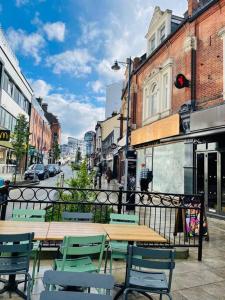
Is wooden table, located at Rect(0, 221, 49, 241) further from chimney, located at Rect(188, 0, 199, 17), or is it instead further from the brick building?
chimney, located at Rect(188, 0, 199, 17)

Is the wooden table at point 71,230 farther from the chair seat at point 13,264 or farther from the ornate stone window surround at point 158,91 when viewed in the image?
the ornate stone window surround at point 158,91

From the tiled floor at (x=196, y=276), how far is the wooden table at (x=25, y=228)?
89 cm

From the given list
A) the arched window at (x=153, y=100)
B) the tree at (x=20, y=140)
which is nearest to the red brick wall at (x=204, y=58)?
the arched window at (x=153, y=100)

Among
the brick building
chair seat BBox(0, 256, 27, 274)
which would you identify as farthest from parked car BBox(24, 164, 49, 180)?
chair seat BBox(0, 256, 27, 274)

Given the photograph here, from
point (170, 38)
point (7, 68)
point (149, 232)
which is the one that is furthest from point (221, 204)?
point (7, 68)

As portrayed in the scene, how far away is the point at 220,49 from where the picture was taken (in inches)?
467

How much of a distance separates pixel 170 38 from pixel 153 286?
15.1 meters

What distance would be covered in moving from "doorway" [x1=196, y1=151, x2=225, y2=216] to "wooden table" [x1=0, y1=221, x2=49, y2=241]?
7902 millimetres

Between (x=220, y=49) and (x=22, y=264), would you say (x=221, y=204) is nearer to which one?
(x=220, y=49)

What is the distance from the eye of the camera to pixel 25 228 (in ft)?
14.5

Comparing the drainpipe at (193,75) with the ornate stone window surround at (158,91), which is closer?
the drainpipe at (193,75)

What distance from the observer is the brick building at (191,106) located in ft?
37.8

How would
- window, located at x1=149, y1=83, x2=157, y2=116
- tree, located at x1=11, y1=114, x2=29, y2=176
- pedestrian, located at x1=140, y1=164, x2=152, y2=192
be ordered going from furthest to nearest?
tree, located at x1=11, y1=114, x2=29, y2=176 < window, located at x1=149, y1=83, x2=157, y2=116 < pedestrian, located at x1=140, y1=164, x2=152, y2=192

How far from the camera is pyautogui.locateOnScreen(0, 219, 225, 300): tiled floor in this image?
4344 mm
